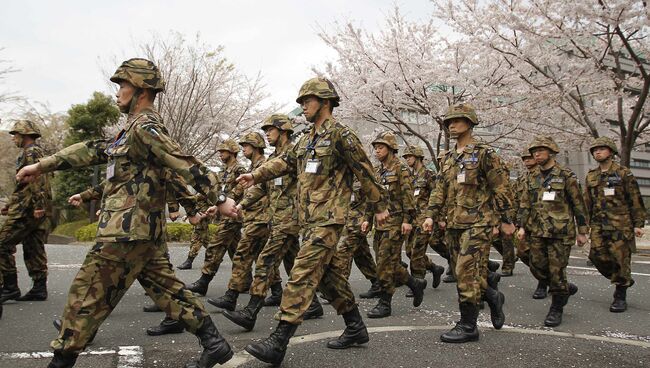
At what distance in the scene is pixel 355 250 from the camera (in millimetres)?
5664

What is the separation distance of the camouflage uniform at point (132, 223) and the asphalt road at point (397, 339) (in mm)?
651

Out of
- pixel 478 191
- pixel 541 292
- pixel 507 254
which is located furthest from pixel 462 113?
pixel 507 254

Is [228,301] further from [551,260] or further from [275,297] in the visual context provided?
[551,260]

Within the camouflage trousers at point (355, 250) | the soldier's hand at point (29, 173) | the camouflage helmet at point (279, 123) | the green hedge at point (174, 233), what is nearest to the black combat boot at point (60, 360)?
the soldier's hand at point (29, 173)

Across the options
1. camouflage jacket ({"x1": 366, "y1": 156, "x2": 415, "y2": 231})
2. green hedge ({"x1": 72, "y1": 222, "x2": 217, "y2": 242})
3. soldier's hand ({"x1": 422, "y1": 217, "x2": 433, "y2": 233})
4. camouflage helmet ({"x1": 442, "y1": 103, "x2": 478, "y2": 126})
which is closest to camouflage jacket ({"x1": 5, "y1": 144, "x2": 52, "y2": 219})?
camouflage jacket ({"x1": 366, "y1": 156, "x2": 415, "y2": 231})

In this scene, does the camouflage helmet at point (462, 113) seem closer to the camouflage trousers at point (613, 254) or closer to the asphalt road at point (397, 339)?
the asphalt road at point (397, 339)

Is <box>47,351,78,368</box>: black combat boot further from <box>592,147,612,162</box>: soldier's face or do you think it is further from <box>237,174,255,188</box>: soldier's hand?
<box>592,147,612,162</box>: soldier's face

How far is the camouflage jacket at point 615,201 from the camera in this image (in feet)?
21.5

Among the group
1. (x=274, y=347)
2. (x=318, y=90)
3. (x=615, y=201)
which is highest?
(x=318, y=90)

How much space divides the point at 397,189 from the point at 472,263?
85.5 inches

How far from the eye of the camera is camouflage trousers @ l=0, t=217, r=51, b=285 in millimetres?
5637

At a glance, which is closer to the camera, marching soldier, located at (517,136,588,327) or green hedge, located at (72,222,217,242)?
marching soldier, located at (517,136,588,327)

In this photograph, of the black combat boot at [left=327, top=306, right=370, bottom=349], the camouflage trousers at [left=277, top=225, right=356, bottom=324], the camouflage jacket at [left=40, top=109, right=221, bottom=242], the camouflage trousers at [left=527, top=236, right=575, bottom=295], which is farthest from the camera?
the camouflage trousers at [left=527, top=236, right=575, bottom=295]

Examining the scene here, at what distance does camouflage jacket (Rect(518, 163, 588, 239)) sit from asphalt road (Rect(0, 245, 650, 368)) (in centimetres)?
96
